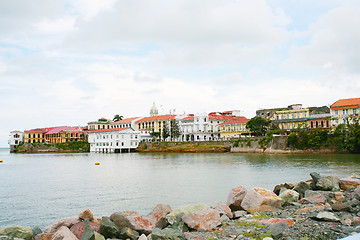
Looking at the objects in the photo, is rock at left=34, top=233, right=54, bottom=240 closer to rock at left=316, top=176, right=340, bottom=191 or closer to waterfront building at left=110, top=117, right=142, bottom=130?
rock at left=316, top=176, right=340, bottom=191

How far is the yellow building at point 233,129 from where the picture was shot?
8519 centimetres

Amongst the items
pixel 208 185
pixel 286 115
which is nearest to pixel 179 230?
pixel 208 185

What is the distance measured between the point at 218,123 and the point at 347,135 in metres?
43.1

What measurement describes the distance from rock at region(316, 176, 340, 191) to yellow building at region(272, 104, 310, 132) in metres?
61.7

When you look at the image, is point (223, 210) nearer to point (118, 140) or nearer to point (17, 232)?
point (17, 232)

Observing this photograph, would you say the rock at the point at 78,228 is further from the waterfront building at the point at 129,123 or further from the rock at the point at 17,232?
the waterfront building at the point at 129,123

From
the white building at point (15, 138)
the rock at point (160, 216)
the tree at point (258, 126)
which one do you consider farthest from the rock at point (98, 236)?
the white building at point (15, 138)

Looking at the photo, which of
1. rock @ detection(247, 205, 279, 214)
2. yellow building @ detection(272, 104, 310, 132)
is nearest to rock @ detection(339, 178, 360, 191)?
rock @ detection(247, 205, 279, 214)

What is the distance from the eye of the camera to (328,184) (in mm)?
15086

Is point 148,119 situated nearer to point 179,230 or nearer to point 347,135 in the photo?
point 347,135

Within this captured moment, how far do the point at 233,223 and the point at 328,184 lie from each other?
685cm

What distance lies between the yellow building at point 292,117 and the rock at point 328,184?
6170cm

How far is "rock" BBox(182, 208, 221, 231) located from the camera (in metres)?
9.89

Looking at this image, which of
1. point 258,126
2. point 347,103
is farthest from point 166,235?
point 258,126
